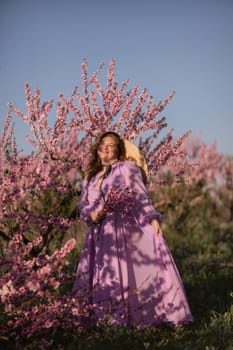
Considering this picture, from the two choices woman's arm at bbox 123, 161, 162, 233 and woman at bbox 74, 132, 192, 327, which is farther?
woman's arm at bbox 123, 161, 162, 233

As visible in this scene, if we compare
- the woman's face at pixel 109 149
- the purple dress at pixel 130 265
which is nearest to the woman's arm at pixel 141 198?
the purple dress at pixel 130 265

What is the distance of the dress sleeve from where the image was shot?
517 cm

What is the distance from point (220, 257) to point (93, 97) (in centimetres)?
455

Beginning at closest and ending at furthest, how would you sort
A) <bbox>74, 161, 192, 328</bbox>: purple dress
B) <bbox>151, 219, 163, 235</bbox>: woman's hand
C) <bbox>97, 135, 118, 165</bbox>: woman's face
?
<bbox>74, 161, 192, 328</bbox>: purple dress
<bbox>151, 219, 163, 235</bbox>: woman's hand
<bbox>97, 135, 118, 165</bbox>: woman's face

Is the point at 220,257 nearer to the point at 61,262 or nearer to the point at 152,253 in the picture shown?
the point at 152,253

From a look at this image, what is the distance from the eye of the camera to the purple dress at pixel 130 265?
500cm

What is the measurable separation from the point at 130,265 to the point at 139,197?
2.22 ft

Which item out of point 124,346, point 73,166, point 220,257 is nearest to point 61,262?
point 124,346

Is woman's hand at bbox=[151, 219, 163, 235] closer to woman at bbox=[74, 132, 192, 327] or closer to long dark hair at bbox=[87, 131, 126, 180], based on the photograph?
woman at bbox=[74, 132, 192, 327]

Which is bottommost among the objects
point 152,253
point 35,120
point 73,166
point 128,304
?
point 128,304

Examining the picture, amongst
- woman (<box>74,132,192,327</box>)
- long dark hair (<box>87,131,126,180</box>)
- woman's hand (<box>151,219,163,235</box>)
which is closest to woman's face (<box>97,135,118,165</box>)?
long dark hair (<box>87,131,126,180</box>)

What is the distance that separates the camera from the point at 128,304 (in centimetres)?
497

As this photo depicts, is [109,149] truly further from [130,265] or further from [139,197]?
[130,265]

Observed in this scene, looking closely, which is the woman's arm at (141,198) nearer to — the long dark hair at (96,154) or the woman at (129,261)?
the woman at (129,261)
